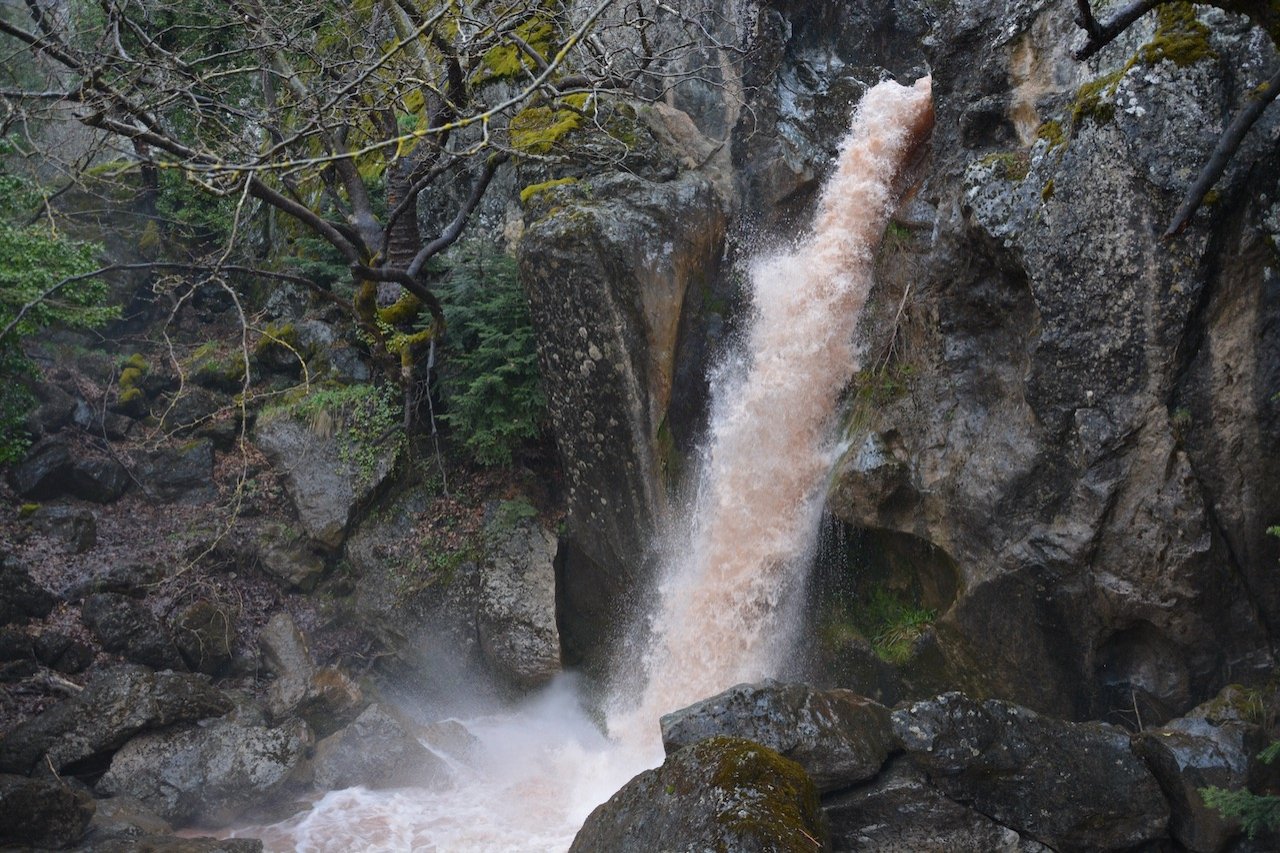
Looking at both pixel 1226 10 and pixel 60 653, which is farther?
pixel 60 653

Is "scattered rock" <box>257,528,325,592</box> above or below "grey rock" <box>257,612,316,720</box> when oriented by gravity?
above

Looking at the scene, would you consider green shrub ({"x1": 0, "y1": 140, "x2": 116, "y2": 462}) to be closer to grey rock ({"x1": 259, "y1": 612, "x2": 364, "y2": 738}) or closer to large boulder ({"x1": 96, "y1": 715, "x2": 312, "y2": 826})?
grey rock ({"x1": 259, "y1": 612, "x2": 364, "y2": 738})

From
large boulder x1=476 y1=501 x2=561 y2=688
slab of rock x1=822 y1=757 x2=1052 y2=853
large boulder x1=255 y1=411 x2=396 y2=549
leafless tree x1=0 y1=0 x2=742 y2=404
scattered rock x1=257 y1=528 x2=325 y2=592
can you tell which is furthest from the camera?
large boulder x1=255 y1=411 x2=396 y2=549

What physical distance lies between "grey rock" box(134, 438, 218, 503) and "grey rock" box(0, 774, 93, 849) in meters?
5.24

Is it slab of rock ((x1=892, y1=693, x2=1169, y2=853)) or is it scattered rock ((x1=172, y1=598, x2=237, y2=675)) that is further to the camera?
scattered rock ((x1=172, y1=598, x2=237, y2=675))

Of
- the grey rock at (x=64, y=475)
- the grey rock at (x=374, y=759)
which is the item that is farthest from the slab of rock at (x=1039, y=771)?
the grey rock at (x=64, y=475)

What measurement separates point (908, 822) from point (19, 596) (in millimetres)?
9668

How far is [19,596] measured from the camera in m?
9.80

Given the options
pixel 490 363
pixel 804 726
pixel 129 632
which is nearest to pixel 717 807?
pixel 804 726

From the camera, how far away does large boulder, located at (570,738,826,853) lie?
5.04 m

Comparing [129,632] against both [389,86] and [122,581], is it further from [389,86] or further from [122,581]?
[389,86]

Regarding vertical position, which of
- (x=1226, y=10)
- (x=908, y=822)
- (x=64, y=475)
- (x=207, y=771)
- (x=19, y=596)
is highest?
(x=64, y=475)

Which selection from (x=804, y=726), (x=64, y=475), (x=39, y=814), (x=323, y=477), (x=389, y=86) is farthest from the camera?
(x=64, y=475)

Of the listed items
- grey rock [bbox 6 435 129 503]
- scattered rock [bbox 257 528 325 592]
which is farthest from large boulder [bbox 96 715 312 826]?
grey rock [bbox 6 435 129 503]
